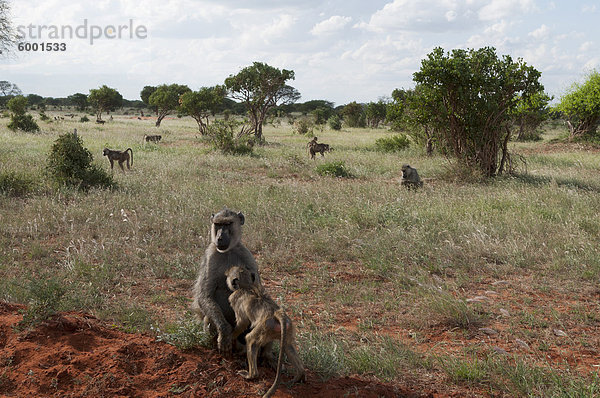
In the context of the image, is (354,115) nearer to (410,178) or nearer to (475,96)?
(475,96)

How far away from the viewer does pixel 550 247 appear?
6.75m

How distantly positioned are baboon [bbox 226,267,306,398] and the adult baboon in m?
0.14

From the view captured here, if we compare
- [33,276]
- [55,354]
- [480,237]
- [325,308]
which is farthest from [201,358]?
[480,237]

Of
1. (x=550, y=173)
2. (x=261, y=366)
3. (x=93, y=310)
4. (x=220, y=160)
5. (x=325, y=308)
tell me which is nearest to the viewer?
(x=261, y=366)

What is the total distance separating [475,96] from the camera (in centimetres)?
1357

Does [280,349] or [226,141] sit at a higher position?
[226,141]

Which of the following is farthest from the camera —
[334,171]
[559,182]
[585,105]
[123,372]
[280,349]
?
[585,105]

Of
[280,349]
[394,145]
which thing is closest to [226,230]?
[280,349]

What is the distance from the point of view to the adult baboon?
3.56m

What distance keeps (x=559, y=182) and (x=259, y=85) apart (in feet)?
54.4

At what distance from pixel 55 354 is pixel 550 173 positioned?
1464 centimetres

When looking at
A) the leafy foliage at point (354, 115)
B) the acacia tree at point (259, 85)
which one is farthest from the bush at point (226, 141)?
the leafy foliage at point (354, 115)

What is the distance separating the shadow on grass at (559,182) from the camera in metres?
11.6

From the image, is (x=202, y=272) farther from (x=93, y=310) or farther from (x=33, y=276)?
(x=33, y=276)
